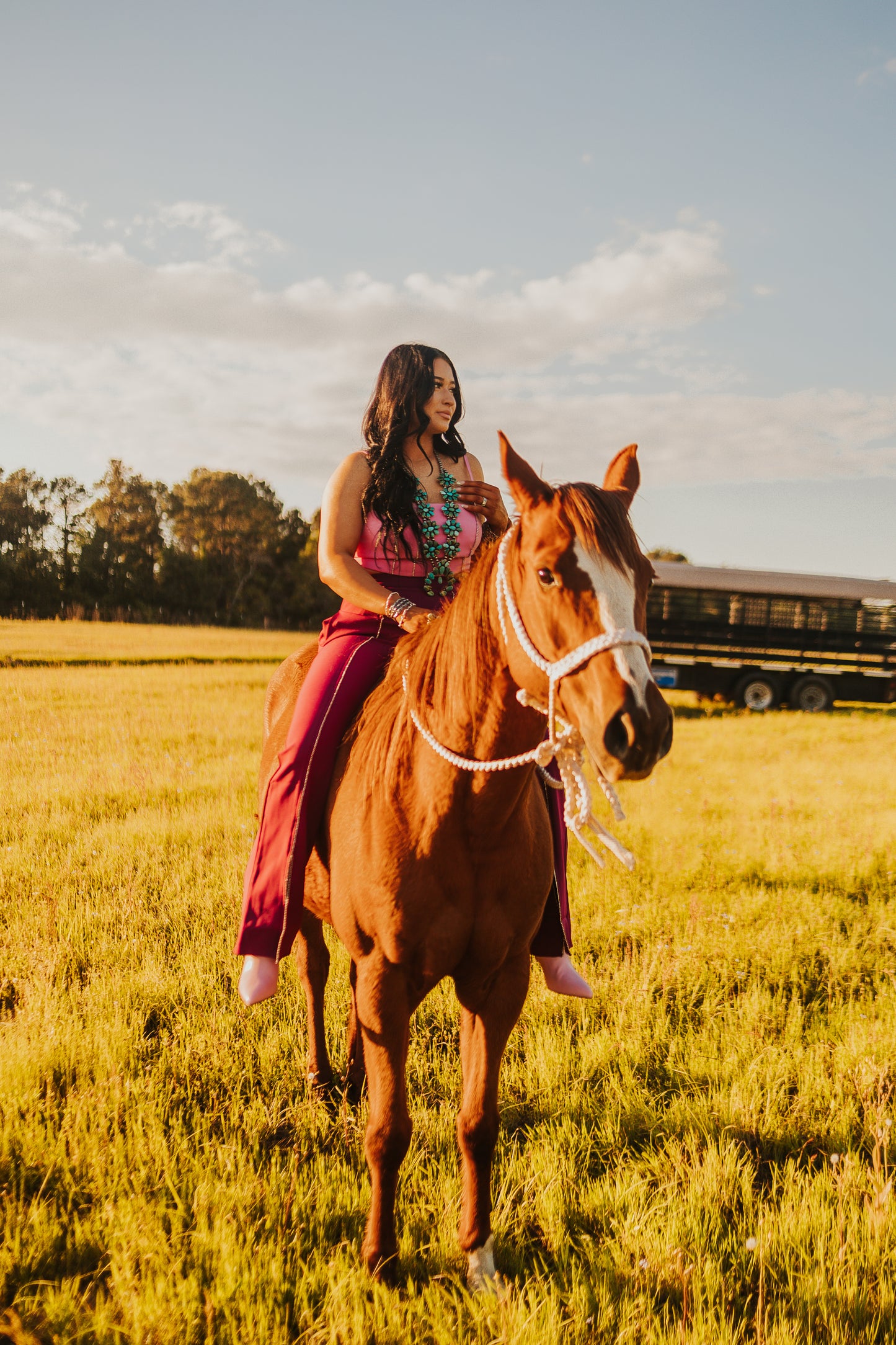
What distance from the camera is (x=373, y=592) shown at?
2719 mm

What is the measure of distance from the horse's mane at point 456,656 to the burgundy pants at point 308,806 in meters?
0.16

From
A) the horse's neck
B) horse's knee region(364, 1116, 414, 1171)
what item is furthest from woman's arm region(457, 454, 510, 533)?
horse's knee region(364, 1116, 414, 1171)

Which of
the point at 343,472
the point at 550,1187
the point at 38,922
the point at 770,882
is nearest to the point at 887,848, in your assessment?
the point at 770,882

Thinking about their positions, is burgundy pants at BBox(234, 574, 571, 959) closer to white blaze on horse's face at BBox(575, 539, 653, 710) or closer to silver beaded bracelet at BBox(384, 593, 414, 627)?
silver beaded bracelet at BBox(384, 593, 414, 627)

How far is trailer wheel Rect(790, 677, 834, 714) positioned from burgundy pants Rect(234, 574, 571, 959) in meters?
18.0

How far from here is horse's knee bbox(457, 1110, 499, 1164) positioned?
2424 millimetres

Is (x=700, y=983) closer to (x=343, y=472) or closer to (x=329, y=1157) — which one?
(x=329, y=1157)

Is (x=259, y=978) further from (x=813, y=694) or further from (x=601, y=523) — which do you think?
(x=813, y=694)

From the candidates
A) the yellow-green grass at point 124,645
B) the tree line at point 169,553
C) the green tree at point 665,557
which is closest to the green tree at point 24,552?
the tree line at point 169,553

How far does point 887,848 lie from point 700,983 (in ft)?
11.3

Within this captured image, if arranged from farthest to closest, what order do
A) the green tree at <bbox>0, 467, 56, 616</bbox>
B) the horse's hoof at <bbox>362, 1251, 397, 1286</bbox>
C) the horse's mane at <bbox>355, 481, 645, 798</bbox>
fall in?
the green tree at <bbox>0, 467, 56, 616</bbox>
the horse's hoof at <bbox>362, 1251, 397, 1286</bbox>
the horse's mane at <bbox>355, 481, 645, 798</bbox>

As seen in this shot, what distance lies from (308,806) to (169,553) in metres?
66.7

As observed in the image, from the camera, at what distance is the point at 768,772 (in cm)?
1009

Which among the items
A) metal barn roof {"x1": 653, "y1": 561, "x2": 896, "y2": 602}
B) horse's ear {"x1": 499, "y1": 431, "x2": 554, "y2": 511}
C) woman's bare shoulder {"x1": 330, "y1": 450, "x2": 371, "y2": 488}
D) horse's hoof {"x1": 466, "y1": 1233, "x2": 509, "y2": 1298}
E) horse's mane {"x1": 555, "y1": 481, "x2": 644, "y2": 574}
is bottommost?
horse's hoof {"x1": 466, "y1": 1233, "x2": 509, "y2": 1298}
